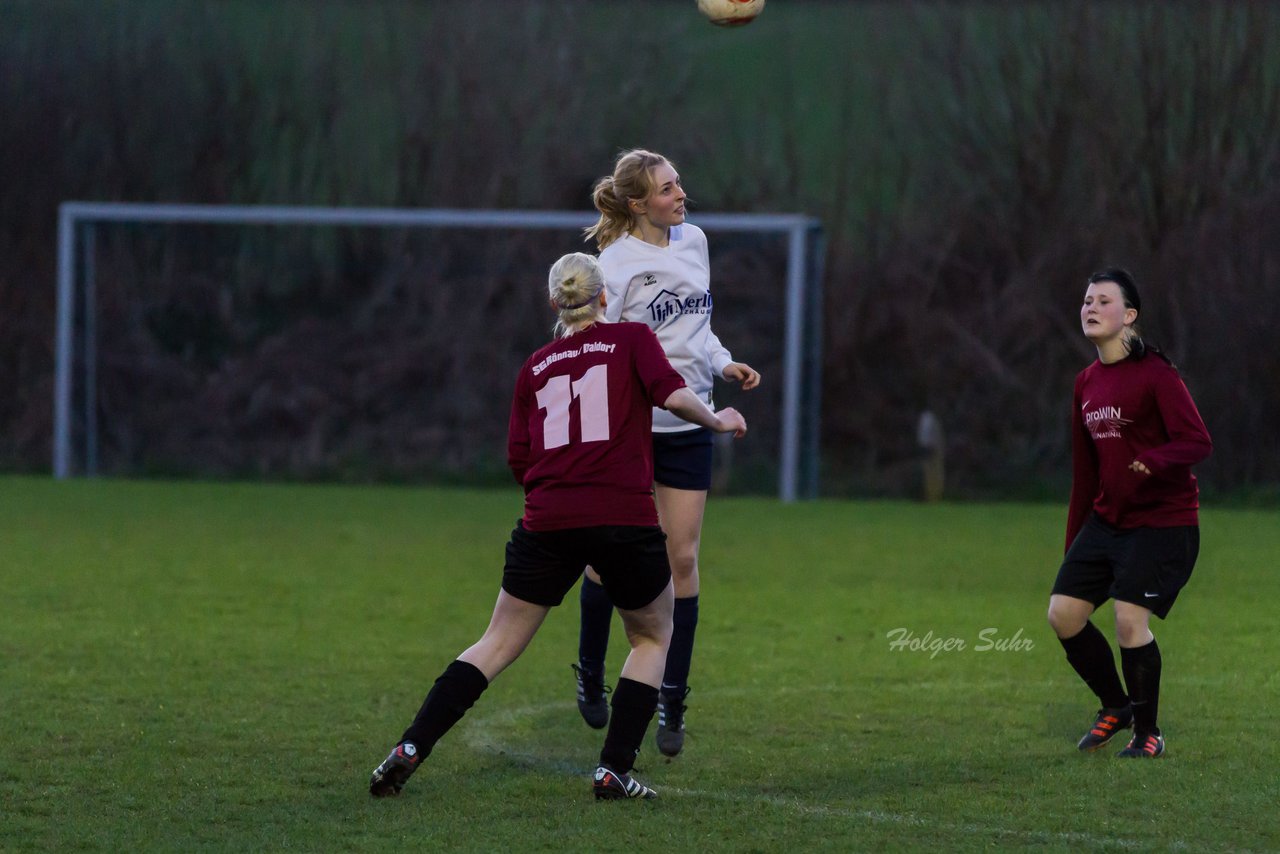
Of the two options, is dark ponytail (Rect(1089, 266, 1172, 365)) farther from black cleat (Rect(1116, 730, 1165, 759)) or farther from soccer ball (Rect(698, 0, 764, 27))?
Answer: soccer ball (Rect(698, 0, 764, 27))

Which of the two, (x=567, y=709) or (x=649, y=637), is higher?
(x=649, y=637)

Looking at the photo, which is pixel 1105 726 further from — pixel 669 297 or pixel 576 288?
pixel 576 288

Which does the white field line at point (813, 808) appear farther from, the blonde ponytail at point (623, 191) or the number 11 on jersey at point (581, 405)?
the blonde ponytail at point (623, 191)

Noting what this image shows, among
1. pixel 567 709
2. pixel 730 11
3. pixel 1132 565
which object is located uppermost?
pixel 730 11

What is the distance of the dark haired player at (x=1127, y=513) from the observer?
5020mm

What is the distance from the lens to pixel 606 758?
4504 millimetres

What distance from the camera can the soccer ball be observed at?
6027 mm

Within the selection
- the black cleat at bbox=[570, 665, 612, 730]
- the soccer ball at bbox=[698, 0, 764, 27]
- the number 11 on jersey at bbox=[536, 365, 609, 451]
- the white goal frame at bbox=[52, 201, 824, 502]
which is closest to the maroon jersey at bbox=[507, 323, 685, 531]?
the number 11 on jersey at bbox=[536, 365, 609, 451]

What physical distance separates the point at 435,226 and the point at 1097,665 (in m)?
11.2

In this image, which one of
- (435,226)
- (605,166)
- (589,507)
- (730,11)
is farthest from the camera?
(605,166)

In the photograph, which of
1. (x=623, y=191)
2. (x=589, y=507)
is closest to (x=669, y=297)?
(x=623, y=191)

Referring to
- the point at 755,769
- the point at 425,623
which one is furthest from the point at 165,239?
the point at 755,769

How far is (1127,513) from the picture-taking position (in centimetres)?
513

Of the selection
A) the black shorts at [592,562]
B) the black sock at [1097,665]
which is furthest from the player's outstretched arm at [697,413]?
the black sock at [1097,665]
